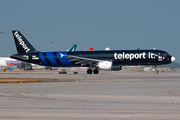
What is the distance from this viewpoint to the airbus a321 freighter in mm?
50500

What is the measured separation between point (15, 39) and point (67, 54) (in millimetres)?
11323

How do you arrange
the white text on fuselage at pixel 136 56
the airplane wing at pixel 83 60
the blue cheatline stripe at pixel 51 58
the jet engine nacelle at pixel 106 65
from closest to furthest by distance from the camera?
the jet engine nacelle at pixel 106 65, the white text on fuselage at pixel 136 56, the airplane wing at pixel 83 60, the blue cheatline stripe at pixel 51 58

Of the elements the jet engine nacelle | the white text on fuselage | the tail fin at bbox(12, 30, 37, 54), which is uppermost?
the tail fin at bbox(12, 30, 37, 54)

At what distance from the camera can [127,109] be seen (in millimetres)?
11336

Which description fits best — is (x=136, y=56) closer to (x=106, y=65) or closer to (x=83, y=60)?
(x=106, y=65)

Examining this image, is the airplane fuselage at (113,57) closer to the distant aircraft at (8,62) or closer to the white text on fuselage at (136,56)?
the white text on fuselage at (136,56)

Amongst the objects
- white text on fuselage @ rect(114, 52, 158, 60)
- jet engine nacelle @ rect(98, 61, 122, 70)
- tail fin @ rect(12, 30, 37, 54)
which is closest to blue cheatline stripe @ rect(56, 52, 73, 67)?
tail fin @ rect(12, 30, 37, 54)

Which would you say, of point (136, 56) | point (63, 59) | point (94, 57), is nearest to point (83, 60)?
point (94, 57)

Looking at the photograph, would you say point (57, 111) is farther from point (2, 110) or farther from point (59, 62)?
point (59, 62)

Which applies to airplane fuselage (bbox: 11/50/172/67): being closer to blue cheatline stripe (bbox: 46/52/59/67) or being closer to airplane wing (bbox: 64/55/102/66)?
blue cheatline stripe (bbox: 46/52/59/67)

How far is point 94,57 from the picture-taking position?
52.6 meters

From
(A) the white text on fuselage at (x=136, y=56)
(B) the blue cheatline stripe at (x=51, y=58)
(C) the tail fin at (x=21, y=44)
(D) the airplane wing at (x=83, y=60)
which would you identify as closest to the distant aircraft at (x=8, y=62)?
(C) the tail fin at (x=21, y=44)

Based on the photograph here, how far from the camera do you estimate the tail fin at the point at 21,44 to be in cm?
5562

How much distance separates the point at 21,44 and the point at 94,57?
15.0 m
